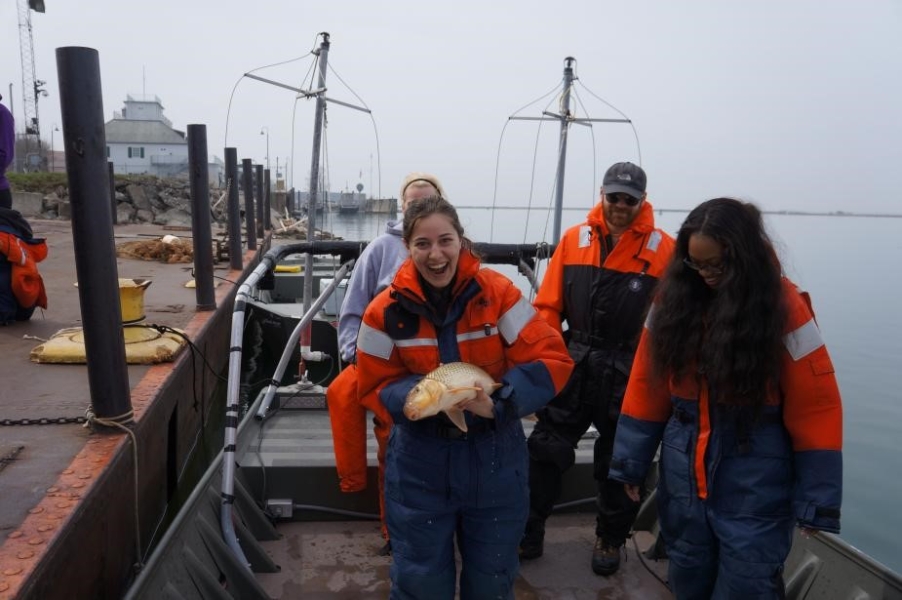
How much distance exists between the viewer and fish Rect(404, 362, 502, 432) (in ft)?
6.09

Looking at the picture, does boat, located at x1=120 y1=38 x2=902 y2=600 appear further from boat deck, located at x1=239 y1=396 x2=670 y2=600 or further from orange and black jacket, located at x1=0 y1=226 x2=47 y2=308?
orange and black jacket, located at x1=0 y1=226 x2=47 y2=308

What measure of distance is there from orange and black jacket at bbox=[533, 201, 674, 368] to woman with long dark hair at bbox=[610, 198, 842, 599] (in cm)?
63

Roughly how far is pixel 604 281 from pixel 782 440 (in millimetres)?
1080

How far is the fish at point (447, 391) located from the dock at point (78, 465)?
1.44 m

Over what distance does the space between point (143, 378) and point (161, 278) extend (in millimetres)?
5327

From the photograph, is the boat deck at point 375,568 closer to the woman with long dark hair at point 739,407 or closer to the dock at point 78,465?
the dock at point 78,465

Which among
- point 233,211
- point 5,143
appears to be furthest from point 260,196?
point 5,143

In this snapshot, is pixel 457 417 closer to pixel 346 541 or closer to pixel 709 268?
pixel 709 268

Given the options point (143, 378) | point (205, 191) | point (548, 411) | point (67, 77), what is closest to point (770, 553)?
point (548, 411)

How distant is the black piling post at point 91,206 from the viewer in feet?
9.59

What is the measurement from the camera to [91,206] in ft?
9.83

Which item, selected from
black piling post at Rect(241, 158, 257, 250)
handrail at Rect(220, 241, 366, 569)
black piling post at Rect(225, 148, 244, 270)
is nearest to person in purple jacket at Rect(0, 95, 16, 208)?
handrail at Rect(220, 241, 366, 569)

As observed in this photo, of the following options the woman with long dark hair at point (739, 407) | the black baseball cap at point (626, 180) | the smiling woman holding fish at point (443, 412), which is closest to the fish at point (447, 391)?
the smiling woman holding fish at point (443, 412)

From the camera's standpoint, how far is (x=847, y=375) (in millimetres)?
11484
